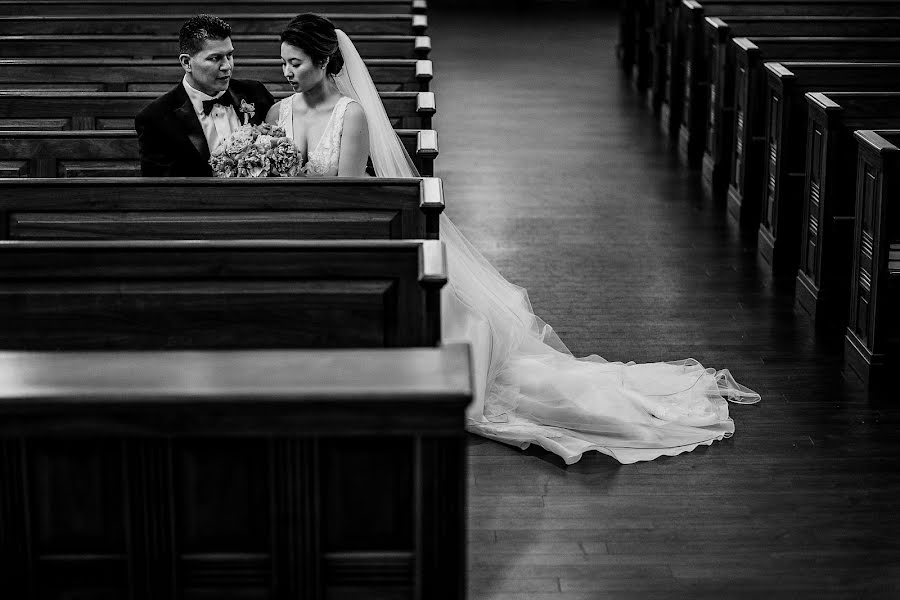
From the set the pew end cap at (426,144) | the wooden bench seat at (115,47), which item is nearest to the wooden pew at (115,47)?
the wooden bench seat at (115,47)

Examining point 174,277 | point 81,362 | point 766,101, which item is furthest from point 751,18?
point 81,362

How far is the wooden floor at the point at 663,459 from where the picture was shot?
375cm

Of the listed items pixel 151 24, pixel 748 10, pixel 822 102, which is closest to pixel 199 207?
pixel 822 102

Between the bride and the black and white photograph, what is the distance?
0.01 meters

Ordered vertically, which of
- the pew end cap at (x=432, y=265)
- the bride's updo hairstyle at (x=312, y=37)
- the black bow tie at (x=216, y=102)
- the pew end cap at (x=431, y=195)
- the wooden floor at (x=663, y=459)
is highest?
the bride's updo hairstyle at (x=312, y=37)

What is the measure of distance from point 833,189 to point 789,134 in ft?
2.60

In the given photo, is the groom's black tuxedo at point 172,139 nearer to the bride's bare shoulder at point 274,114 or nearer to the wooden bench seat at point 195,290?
the bride's bare shoulder at point 274,114

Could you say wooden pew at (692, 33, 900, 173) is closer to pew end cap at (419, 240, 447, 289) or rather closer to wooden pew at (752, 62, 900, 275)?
wooden pew at (752, 62, 900, 275)

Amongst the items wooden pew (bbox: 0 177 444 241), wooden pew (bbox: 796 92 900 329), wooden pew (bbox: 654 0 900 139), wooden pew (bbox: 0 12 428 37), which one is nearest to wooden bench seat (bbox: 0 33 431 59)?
wooden pew (bbox: 0 12 428 37)

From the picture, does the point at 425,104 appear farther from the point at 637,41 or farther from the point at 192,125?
the point at 637,41

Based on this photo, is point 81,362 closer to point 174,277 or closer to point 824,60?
point 174,277

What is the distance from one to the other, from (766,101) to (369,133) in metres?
2.73

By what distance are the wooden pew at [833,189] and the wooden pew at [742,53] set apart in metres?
1.15

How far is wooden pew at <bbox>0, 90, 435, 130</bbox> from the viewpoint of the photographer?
6.03 metres
